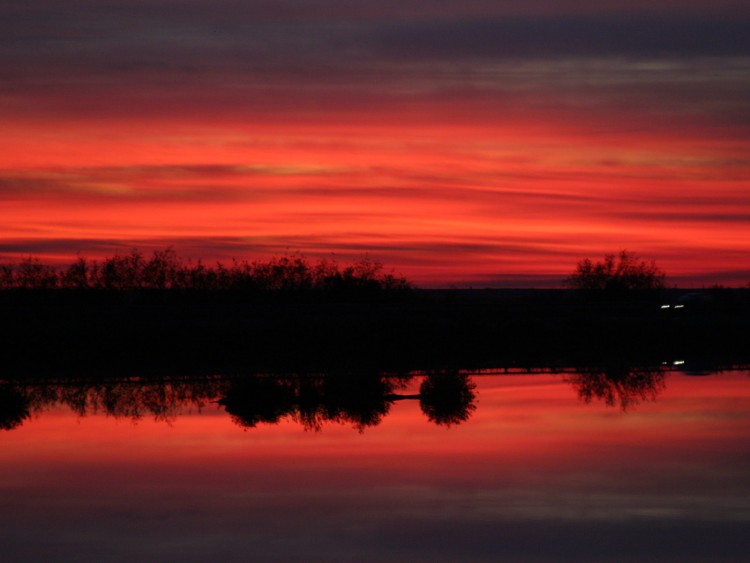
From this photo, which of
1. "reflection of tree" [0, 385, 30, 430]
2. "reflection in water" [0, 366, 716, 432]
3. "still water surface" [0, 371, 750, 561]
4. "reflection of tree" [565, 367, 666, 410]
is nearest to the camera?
"still water surface" [0, 371, 750, 561]

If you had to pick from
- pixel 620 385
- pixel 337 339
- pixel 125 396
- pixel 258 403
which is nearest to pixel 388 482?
pixel 258 403

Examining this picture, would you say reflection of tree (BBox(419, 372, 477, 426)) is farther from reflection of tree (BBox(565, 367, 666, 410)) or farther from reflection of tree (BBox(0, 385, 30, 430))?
reflection of tree (BBox(0, 385, 30, 430))

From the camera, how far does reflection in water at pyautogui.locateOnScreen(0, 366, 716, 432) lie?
83.6 feet

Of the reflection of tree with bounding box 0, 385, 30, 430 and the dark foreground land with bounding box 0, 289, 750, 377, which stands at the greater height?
the dark foreground land with bounding box 0, 289, 750, 377

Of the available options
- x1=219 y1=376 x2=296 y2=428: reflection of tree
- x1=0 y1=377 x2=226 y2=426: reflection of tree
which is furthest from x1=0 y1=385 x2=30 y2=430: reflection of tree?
x1=219 y1=376 x2=296 y2=428: reflection of tree

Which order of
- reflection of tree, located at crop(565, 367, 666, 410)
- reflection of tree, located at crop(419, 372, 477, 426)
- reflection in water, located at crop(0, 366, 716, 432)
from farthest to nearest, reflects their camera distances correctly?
reflection of tree, located at crop(565, 367, 666, 410) < reflection in water, located at crop(0, 366, 716, 432) < reflection of tree, located at crop(419, 372, 477, 426)

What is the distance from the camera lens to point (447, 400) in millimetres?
26844

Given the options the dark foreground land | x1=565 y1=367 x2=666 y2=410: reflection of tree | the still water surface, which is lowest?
the still water surface

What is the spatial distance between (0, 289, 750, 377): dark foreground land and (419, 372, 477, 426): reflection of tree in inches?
308

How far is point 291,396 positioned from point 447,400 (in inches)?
152

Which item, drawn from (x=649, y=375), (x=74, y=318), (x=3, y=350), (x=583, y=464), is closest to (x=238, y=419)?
(x=583, y=464)

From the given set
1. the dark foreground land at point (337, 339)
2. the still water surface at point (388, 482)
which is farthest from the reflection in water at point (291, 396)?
the dark foreground land at point (337, 339)

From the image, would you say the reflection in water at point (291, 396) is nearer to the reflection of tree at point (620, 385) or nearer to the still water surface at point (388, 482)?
the reflection of tree at point (620, 385)

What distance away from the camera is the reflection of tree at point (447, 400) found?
24.9 meters
